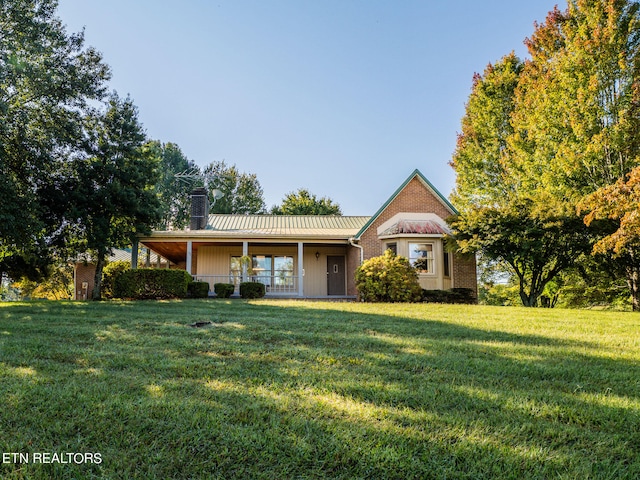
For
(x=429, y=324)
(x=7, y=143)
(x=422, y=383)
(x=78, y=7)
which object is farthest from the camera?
(x=78, y=7)

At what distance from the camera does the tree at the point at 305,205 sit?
126 feet

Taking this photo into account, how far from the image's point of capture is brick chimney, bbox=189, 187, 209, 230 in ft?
60.3

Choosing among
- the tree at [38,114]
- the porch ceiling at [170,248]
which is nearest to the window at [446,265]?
the porch ceiling at [170,248]

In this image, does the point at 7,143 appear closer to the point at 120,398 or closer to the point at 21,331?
the point at 21,331

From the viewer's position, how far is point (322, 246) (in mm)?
19312

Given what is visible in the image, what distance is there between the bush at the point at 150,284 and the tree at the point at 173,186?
23.0 m

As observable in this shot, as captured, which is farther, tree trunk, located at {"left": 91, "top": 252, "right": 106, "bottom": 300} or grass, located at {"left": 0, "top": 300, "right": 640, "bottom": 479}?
tree trunk, located at {"left": 91, "top": 252, "right": 106, "bottom": 300}

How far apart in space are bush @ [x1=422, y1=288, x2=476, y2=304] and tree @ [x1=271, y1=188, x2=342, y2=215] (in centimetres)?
2353

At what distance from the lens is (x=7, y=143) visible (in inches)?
462

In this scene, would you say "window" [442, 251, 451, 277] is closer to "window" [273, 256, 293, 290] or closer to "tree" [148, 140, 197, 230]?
"window" [273, 256, 293, 290]

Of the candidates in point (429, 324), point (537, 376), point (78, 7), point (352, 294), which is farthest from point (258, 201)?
point (537, 376)

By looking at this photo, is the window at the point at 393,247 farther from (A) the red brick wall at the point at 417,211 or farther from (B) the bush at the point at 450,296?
(B) the bush at the point at 450,296

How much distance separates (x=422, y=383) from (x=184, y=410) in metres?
2.03

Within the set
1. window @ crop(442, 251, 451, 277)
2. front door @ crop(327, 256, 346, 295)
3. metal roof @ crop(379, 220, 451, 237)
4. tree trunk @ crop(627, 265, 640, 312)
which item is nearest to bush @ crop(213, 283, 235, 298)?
front door @ crop(327, 256, 346, 295)
